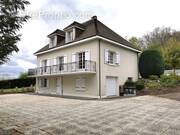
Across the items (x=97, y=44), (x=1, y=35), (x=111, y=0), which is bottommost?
(x=1, y=35)

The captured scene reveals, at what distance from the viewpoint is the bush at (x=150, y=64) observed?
22.5 meters

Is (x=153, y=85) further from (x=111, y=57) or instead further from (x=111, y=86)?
(x=111, y=57)

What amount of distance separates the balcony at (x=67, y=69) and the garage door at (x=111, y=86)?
6.91ft

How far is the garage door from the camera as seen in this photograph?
17.5m

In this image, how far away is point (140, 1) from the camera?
A: 11.5 metres

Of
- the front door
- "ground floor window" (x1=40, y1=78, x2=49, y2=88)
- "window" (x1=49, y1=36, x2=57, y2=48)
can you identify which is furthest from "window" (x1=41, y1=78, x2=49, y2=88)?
"window" (x1=49, y1=36, x2=57, y2=48)

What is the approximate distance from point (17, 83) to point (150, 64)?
2042 cm

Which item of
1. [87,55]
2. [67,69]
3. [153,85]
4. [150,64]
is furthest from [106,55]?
[150,64]

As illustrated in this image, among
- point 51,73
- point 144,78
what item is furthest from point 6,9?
point 144,78

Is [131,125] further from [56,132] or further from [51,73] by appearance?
[51,73]

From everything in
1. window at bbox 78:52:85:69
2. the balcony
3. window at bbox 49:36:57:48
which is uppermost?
window at bbox 49:36:57:48

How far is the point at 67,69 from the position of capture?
18.5 metres

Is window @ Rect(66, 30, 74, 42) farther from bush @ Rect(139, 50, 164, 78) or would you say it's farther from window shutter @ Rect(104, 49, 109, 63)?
bush @ Rect(139, 50, 164, 78)

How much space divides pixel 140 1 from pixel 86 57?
7607mm
